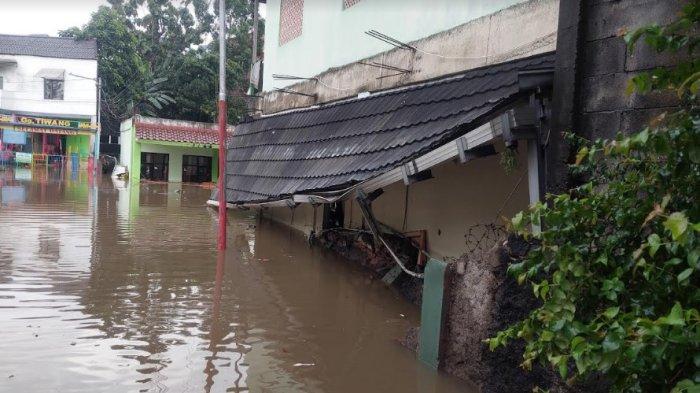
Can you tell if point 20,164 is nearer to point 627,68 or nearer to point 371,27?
point 371,27

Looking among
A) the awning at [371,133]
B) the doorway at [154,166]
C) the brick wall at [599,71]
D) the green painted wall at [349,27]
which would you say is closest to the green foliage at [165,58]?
the doorway at [154,166]

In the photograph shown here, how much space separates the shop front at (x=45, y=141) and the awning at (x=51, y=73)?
2566 mm

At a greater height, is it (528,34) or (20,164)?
(528,34)

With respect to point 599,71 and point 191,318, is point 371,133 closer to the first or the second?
point 191,318

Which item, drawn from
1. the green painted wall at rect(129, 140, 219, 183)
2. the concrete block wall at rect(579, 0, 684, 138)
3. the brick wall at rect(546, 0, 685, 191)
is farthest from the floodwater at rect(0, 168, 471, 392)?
the green painted wall at rect(129, 140, 219, 183)

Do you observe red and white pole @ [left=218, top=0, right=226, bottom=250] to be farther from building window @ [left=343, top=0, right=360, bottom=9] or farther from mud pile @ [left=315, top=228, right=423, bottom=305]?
building window @ [left=343, top=0, right=360, bottom=9]

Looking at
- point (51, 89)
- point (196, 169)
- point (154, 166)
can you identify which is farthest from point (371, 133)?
point (51, 89)

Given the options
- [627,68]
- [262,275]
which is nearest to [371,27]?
[262,275]

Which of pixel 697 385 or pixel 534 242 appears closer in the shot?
pixel 697 385

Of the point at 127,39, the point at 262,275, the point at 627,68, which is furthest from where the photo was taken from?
the point at 127,39

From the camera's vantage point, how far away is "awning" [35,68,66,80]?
113ft

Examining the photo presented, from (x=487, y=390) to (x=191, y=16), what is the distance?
3905 cm

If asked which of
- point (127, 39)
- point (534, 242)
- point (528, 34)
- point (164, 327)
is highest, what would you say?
point (127, 39)

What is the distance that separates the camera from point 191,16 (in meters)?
38.7
